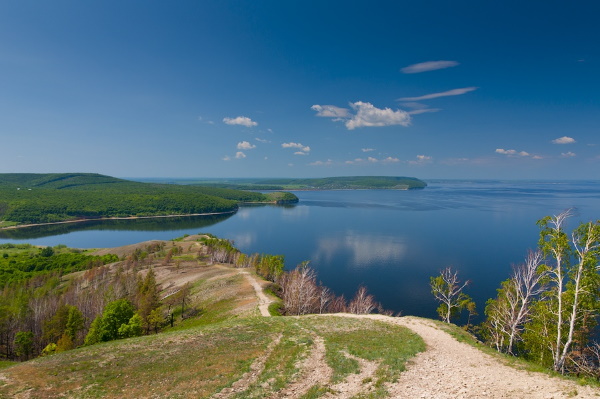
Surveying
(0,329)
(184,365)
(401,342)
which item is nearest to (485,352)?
(401,342)

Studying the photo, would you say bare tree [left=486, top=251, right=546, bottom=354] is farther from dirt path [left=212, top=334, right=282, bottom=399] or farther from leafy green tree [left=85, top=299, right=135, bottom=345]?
leafy green tree [left=85, top=299, right=135, bottom=345]

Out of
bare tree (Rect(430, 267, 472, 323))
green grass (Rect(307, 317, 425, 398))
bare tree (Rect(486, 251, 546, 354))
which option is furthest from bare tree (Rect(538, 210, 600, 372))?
bare tree (Rect(430, 267, 472, 323))

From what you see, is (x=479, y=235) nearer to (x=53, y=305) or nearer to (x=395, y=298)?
(x=395, y=298)

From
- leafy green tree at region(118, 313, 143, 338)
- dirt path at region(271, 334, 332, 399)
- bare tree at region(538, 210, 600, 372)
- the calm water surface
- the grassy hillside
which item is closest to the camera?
dirt path at region(271, 334, 332, 399)

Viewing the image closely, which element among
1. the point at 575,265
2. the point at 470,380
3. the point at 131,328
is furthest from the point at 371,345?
the point at 131,328

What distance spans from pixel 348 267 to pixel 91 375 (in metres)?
89.2

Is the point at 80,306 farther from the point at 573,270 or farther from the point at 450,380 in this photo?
the point at 573,270

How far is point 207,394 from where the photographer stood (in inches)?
805

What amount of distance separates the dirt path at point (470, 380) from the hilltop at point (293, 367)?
0.06 m

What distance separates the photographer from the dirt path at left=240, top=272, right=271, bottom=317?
53281mm

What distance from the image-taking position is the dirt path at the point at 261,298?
53.3 m

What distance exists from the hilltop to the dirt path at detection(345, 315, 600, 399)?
0.19ft

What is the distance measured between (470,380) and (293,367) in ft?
40.6

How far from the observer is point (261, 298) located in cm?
6188
